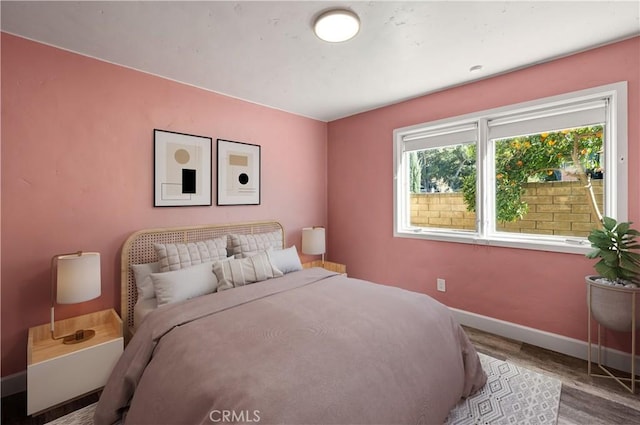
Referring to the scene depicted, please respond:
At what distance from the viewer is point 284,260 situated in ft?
8.97

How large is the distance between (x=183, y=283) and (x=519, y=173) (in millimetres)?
3121

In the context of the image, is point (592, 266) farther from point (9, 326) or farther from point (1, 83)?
point (1, 83)

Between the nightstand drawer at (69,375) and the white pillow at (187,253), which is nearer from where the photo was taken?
the nightstand drawer at (69,375)

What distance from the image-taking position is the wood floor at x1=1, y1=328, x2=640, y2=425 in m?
1.69

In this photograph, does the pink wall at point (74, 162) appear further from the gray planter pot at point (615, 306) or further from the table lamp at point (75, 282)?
the gray planter pot at point (615, 306)

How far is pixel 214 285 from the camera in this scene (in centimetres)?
227

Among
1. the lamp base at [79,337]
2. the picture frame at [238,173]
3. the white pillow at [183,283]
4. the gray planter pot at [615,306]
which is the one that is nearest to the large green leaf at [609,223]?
the gray planter pot at [615,306]

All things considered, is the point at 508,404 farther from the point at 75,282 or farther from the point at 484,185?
the point at 75,282

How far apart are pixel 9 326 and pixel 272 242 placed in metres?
2.01

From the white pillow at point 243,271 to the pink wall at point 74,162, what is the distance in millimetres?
769

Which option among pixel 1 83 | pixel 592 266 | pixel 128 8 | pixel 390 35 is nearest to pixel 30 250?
pixel 1 83

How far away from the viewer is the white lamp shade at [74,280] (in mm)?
1838

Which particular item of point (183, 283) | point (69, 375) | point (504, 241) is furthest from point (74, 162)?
point (504, 241)

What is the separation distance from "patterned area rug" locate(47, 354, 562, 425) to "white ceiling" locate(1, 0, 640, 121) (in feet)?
8.05
